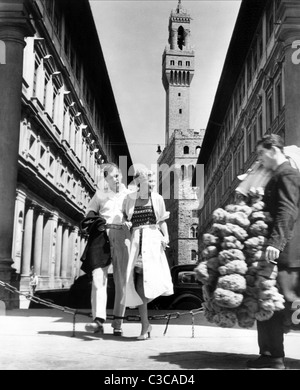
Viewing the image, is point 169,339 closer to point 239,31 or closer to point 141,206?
point 141,206

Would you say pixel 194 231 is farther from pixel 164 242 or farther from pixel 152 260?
pixel 152 260

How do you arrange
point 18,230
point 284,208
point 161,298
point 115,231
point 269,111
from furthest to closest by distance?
point 161,298 → point 269,111 → point 18,230 → point 115,231 → point 284,208

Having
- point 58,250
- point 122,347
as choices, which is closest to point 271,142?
point 122,347

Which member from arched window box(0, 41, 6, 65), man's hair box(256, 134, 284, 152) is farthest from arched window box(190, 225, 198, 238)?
arched window box(0, 41, 6, 65)

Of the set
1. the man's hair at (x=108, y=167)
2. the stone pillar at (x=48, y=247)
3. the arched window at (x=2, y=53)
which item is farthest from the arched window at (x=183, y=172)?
the arched window at (x=2, y=53)

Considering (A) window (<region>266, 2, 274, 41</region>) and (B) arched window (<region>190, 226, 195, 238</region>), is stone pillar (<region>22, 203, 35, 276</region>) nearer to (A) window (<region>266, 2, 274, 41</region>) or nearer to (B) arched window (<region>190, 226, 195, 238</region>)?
(B) arched window (<region>190, 226, 195, 238</region>)
